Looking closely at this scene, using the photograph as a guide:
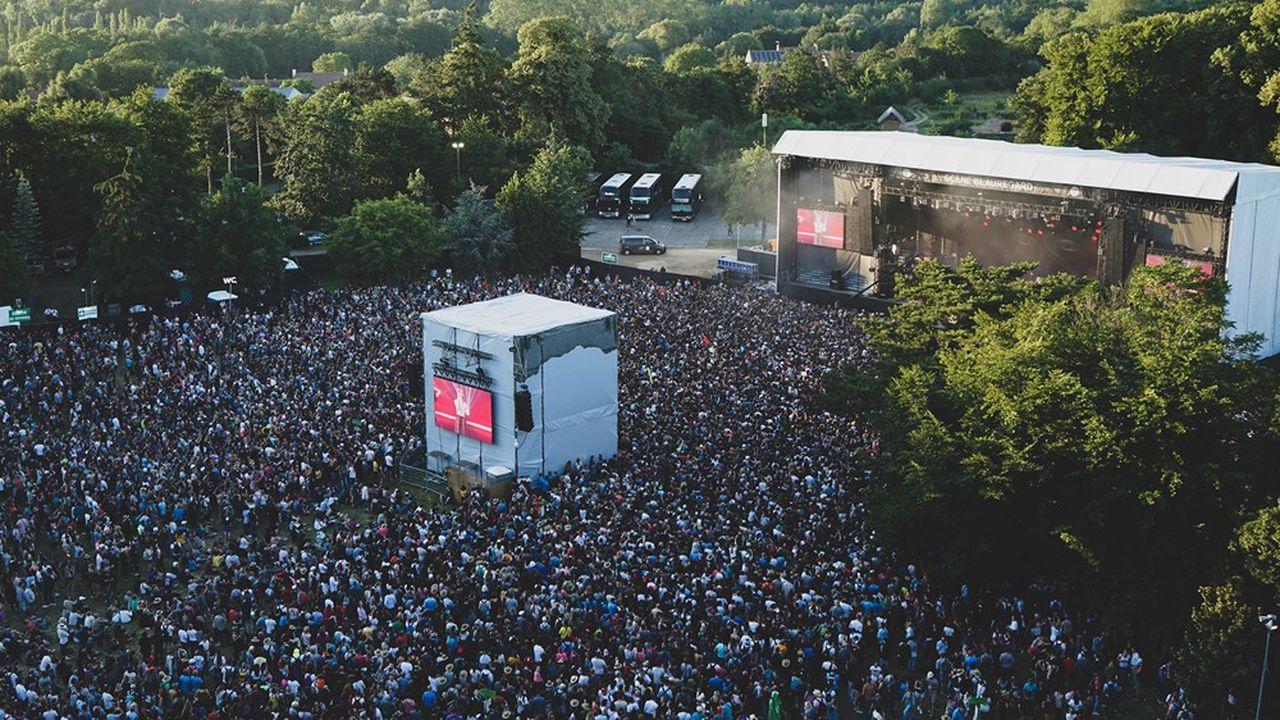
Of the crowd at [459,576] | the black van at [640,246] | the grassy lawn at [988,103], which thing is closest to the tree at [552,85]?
the black van at [640,246]

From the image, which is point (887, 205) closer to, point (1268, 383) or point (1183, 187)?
point (1183, 187)

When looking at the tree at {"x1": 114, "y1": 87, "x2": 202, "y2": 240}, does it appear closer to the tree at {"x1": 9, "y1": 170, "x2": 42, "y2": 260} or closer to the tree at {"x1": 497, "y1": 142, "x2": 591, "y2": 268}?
the tree at {"x1": 9, "y1": 170, "x2": 42, "y2": 260}

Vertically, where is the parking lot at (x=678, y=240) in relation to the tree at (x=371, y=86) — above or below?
below

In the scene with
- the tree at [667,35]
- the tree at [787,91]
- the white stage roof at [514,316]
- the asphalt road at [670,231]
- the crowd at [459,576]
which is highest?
the tree at [667,35]

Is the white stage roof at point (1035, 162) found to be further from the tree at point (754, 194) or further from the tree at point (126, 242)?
the tree at point (126, 242)

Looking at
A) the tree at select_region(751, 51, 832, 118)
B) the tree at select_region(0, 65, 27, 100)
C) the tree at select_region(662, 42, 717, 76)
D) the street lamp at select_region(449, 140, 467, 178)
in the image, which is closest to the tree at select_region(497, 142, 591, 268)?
the street lamp at select_region(449, 140, 467, 178)

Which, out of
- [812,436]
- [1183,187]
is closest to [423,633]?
[812,436]

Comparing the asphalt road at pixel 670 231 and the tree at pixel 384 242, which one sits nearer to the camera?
the tree at pixel 384 242
